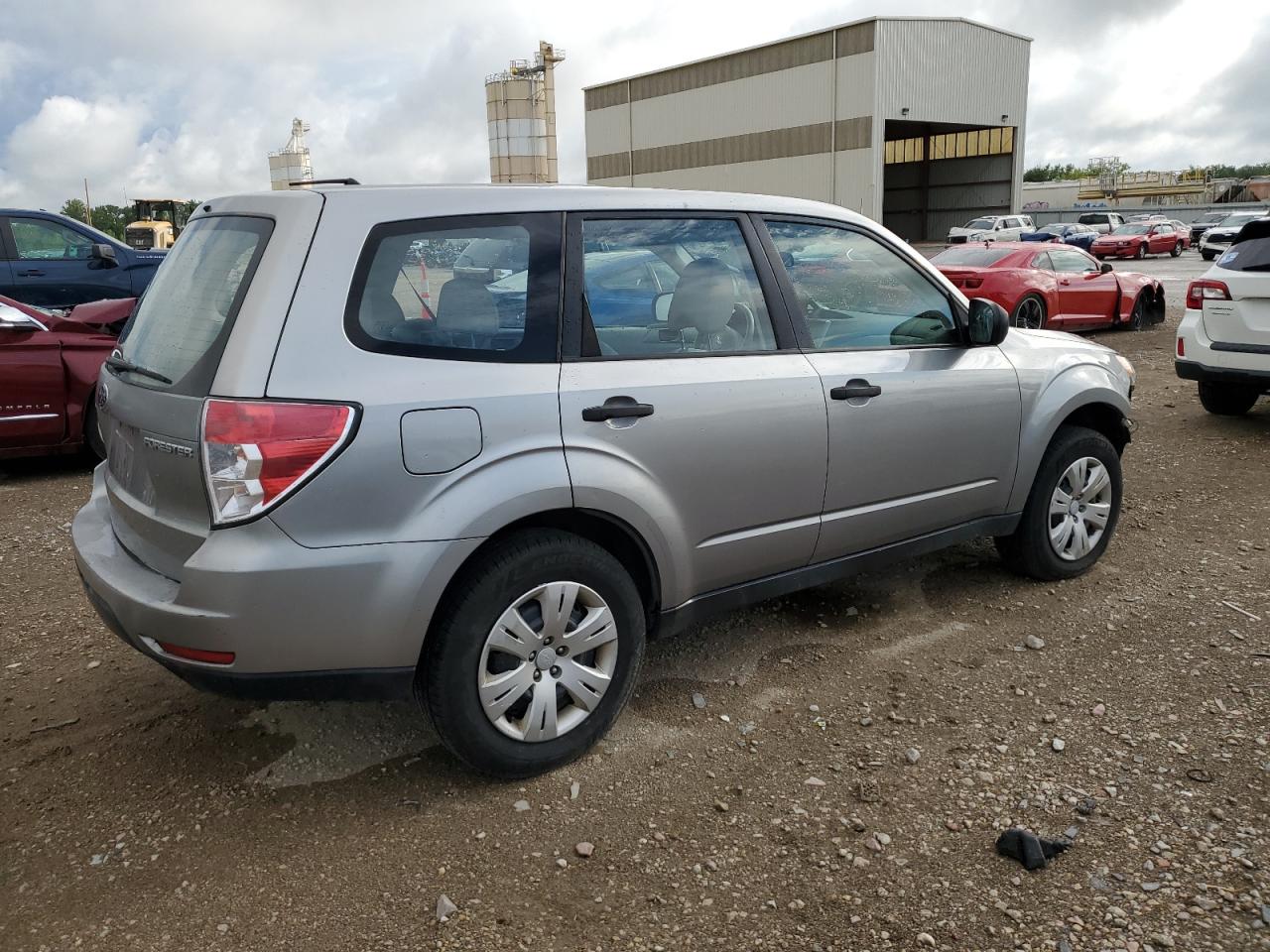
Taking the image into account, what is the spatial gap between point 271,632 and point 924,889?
182cm

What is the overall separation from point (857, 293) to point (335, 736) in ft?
8.26

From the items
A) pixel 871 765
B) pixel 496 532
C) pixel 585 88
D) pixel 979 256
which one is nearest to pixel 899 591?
pixel 871 765

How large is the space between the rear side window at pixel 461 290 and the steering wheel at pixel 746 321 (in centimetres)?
73

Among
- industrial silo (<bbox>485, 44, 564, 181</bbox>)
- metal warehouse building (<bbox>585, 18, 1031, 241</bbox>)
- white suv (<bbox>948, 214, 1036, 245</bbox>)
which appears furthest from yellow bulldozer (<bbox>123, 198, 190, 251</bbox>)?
industrial silo (<bbox>485, 44, 564, 181</bbox>)

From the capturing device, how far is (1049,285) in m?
13.7

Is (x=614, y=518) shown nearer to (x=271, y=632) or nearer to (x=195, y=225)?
(x=271, y=632)

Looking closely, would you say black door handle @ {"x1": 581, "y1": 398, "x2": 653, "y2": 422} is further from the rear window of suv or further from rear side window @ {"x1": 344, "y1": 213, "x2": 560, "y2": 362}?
the rear window of suv

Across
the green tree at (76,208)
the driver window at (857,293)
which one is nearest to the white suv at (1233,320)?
the driver window at (857,293)

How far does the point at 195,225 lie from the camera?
3.27 metres

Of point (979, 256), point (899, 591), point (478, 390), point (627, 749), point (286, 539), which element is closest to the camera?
point (286, 539)

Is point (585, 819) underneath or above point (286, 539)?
underneath

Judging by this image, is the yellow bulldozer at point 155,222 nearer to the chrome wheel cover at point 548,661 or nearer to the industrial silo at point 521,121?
the chrome wheel cover at point 548,661

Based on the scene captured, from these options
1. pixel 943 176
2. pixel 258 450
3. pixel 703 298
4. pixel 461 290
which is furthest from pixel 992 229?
pixel 258 450

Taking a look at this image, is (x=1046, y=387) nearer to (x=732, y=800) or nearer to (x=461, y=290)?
(x=732, y=800)
